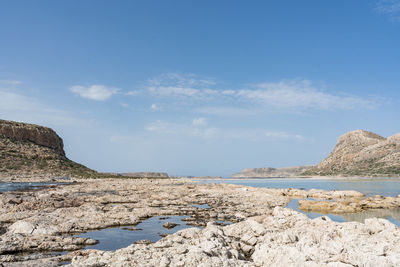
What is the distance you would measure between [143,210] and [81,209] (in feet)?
16.6

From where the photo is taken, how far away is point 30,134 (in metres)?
106

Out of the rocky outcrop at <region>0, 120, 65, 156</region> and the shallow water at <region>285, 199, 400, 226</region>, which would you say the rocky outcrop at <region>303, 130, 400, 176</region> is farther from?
the rocky outcrop at <region>0, 120, 65, 156</region>

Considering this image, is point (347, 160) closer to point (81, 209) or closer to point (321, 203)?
point (321, 203)

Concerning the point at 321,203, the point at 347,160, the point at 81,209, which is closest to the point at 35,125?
the point at 81,209

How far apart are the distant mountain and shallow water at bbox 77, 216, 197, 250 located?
246 feet

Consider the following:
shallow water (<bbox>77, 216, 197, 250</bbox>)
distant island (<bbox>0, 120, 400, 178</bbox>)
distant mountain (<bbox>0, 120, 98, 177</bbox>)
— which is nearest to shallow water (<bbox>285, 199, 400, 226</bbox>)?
shallow water (<bbox>77, 216, 197, 250</bbox>)

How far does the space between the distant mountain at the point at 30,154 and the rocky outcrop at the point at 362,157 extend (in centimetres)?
10328

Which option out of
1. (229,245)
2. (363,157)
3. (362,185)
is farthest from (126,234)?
(363,157)

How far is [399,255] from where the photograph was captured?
31.6 feet

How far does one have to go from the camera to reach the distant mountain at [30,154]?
278ft

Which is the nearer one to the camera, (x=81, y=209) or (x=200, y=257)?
(x=200, y=257)

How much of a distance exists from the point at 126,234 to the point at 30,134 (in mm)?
103712

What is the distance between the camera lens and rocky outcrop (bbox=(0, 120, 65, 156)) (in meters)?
99.8

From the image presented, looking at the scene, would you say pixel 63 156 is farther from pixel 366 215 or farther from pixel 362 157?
pixel 362 157
